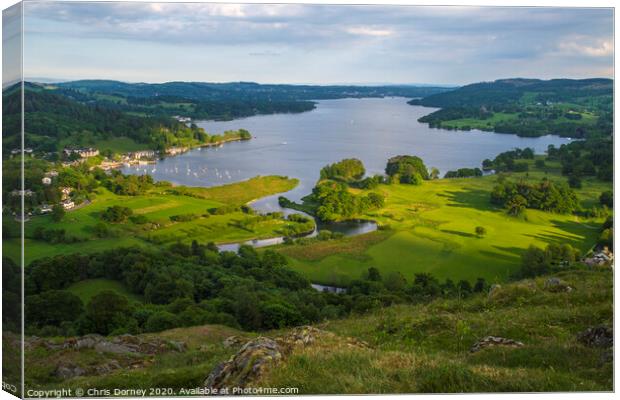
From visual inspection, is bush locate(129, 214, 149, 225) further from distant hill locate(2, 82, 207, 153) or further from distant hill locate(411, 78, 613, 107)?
distant hill locate(411, 78, 613, 107)

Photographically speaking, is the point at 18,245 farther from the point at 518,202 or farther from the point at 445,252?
the point at 518,202

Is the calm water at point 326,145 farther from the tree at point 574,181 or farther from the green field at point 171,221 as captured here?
the tree at point 574,181

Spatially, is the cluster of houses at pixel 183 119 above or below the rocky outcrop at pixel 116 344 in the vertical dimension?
above

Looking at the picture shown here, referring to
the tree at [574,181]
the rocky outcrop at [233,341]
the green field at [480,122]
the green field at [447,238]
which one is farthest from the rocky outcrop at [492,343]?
the green field at [480,122]

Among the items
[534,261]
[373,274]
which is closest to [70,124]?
[373,274]

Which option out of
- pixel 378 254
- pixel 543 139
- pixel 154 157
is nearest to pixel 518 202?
pixel 543 139

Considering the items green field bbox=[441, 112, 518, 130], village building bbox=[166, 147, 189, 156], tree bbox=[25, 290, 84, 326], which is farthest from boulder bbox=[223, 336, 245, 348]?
green field bbox=[441, 112, 518, 130]

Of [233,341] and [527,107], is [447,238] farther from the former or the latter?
[233,341]
